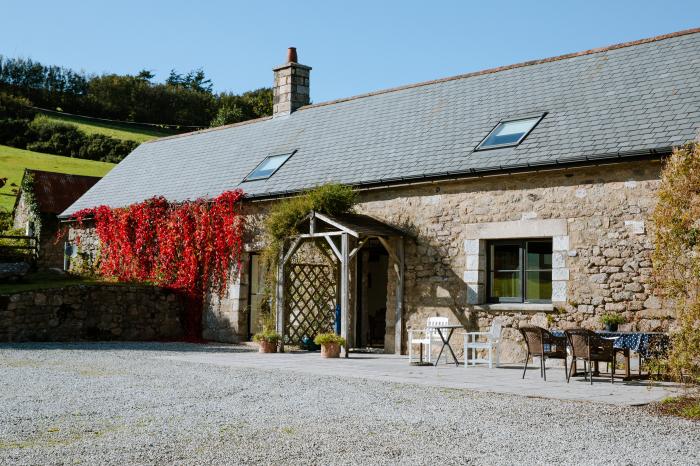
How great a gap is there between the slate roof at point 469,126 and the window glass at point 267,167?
24cm

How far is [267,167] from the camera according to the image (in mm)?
17156

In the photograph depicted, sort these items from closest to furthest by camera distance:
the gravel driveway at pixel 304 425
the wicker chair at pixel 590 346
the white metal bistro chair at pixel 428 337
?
1. the gravel driveway at pixel 304 425
2. the wicker chair at pixel 590 346
3. the white metal bistro chair at pixel 428 337

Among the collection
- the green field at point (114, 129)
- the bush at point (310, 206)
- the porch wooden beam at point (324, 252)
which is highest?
the green field at point (114, 129)

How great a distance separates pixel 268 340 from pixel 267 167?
4.48m

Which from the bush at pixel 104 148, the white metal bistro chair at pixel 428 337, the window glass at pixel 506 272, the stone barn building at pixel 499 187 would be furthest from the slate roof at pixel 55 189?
the window glass at pixel 506 272

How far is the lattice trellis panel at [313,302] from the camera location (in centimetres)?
1516

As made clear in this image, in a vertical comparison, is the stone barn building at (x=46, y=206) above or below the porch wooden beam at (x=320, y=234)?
above

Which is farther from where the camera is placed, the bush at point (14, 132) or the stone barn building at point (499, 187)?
the bush at point (14, 132)

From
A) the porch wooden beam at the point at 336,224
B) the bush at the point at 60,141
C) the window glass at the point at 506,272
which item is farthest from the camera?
the bush at the point at 60,141

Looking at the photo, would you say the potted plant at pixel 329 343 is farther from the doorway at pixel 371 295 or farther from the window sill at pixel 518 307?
the window sill at pixel 518 307

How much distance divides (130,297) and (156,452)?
12.0 m

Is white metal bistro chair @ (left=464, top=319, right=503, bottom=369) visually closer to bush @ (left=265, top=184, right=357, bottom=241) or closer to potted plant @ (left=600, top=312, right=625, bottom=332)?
potted plant @ (left=600, top=312, right=625, bottom=332)

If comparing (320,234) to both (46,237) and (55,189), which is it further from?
(55,189)

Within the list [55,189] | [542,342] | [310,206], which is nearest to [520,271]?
[542,342]
